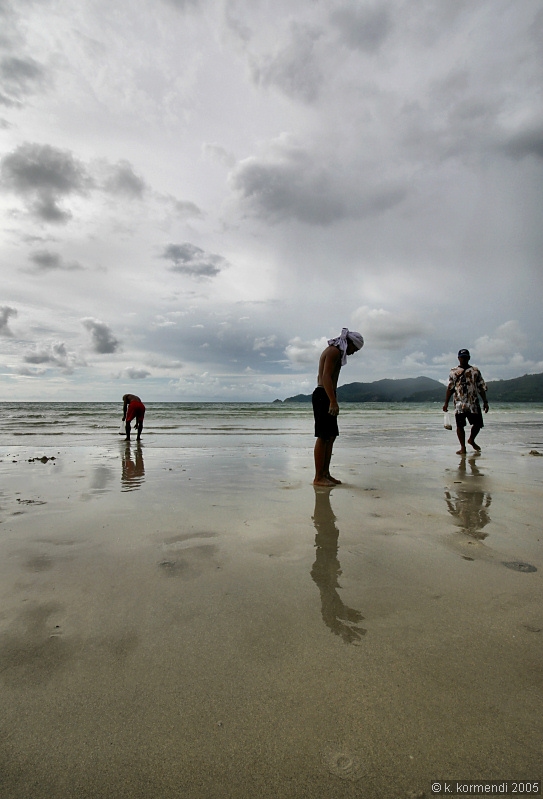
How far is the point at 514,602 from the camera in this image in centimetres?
194

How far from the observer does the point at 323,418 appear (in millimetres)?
5301

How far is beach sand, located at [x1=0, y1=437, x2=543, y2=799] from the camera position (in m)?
1.08

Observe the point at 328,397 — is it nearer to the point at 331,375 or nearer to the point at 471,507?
the point at 331,375

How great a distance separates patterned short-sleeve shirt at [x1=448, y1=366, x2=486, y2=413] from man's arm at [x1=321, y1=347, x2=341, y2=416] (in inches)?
165

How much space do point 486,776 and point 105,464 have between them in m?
6.77

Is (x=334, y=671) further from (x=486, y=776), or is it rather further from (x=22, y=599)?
(x=22, y=599)

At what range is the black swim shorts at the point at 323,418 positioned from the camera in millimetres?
5230

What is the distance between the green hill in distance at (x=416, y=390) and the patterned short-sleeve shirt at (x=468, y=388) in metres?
97.9

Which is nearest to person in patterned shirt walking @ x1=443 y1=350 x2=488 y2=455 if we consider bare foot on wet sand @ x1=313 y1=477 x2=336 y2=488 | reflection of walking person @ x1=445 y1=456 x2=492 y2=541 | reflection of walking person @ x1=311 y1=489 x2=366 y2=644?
reflection of walking person @ x1=445 y1=456 x2=492 y2=541

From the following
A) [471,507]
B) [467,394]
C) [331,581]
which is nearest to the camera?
[331,581]

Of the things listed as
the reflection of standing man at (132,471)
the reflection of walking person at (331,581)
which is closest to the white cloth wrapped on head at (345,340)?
the reflection of walking person at (331,581)

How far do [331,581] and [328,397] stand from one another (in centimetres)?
322

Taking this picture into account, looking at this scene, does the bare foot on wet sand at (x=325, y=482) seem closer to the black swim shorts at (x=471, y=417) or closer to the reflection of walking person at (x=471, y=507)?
the reflection of walking person at (x=471, y=507)

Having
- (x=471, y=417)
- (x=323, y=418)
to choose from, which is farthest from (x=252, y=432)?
(x=323, y=418)
